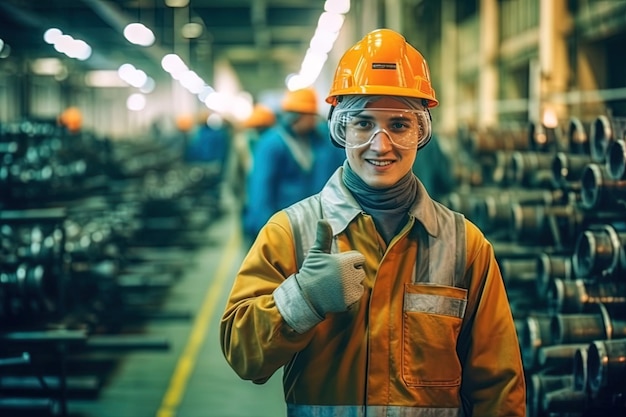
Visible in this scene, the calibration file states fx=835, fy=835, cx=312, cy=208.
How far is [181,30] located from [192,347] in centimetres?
1455

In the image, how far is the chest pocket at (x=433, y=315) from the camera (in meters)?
2.29

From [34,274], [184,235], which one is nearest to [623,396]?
[34,274]

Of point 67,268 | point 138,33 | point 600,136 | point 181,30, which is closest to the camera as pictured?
point 600,136

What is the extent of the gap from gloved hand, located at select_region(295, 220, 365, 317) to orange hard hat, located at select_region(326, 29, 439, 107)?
0.49 m

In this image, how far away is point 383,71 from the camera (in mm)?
2482

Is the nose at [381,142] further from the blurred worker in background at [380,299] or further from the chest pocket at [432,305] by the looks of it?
the chest pocket at [432,305]

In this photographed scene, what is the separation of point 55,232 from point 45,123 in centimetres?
472

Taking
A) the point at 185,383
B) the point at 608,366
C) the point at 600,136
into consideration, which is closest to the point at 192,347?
the point at 185,383

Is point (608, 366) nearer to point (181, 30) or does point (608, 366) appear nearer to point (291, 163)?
point (291, 163)

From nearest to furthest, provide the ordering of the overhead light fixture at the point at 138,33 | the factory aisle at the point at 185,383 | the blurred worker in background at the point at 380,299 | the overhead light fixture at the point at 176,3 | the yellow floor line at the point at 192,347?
the blurred worker in background at the point at 380,299
the factory aisle at the point at 185,383
the yellow floor line at the point at 192,347
the overhead light fixture at the point at 138,33
the overhead light fixture at the point at 176,3

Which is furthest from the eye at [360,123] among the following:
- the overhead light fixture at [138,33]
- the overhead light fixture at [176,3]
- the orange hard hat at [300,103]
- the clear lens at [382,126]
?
the overhead light fixture at [176,3]

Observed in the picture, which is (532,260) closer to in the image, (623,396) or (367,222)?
(623,396)

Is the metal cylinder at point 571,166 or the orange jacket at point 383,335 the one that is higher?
the metal cylinder at point 571,166

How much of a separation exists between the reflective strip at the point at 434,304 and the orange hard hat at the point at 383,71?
59 centimetres
